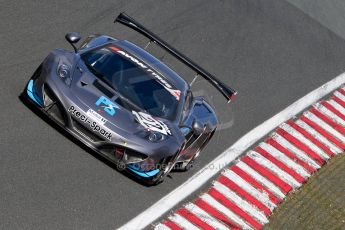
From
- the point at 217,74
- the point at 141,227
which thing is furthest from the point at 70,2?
the point at 141,227

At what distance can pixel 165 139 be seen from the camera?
950 cm

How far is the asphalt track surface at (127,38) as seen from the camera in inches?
356

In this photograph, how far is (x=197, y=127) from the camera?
33.1 ft

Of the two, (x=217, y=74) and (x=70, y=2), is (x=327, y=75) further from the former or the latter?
(x=70, y=2)

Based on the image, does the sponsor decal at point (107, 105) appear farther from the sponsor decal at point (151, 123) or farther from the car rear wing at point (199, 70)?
the car rear wing at point (199, 70)

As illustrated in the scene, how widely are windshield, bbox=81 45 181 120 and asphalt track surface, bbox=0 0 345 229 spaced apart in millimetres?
990

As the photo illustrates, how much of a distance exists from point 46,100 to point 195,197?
267 centimetres

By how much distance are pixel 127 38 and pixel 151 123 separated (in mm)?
4561

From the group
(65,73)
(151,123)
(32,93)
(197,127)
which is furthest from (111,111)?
(197,127)

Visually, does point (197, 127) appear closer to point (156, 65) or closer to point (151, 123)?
point (151, 123)

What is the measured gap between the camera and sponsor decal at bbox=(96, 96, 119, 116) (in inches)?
364

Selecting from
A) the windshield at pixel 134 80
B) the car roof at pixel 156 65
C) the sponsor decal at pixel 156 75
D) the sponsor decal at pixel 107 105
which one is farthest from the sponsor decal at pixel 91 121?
the car roof at pixel 156 65

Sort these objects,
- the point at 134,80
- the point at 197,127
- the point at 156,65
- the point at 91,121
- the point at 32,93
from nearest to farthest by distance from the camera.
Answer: the point at 91,121 < the point at 32,93 < the point at 134,80 < the point at 197,127 < the point at 156,65

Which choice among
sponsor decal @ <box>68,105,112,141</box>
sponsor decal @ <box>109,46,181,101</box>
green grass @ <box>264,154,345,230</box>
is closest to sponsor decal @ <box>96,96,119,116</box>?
sponsor decal @ <box>68,105,112,141</box>
